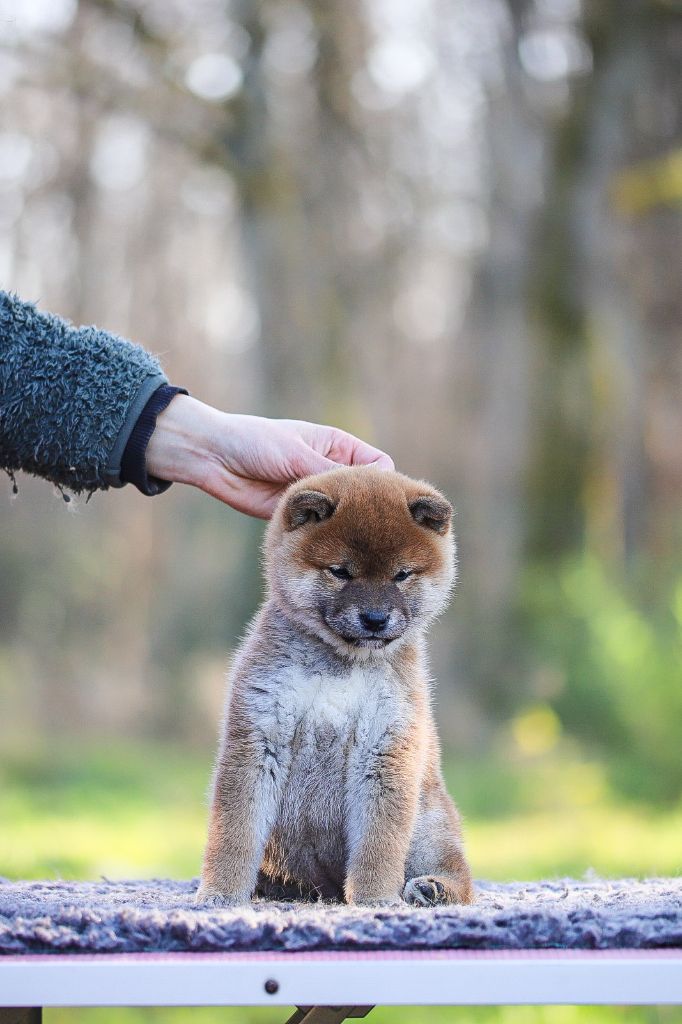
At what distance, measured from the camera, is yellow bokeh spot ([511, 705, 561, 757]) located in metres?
9.25

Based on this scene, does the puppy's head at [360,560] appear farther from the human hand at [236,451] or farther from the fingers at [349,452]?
the fingers at [349,452]

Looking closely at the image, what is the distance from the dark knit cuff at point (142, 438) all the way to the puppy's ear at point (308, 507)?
0.40 m

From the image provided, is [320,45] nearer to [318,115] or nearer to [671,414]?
[318,115]

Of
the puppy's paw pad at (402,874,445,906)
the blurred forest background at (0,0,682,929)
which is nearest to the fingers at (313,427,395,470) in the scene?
the puppy's paw pad at (402,874,445,906)

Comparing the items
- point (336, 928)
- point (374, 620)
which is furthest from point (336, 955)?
point (374, 620)

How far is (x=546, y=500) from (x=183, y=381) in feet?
16.5

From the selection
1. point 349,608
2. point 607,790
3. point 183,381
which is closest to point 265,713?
point 349,608

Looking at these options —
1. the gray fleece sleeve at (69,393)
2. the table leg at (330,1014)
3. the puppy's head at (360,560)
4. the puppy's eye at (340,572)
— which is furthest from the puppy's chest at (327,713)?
the gray fleece sleeve at (69,393)

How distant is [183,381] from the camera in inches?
554

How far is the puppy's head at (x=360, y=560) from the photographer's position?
2855mm

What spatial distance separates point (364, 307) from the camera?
50.2ft

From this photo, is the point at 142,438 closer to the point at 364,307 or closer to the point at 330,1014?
the point at 330,1014

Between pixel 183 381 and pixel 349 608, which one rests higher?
pixel 183 381

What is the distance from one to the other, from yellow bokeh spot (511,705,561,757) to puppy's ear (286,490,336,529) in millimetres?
6656
